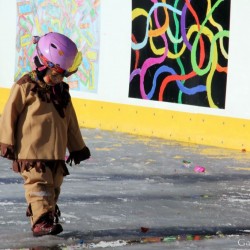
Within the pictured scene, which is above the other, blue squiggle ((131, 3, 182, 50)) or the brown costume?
blue squiggle ((131, 3, 182, 50))

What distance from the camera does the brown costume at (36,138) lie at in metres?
6.88

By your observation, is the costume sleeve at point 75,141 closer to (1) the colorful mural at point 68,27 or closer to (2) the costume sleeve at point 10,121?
(2) the costume sleeve at point 10,121

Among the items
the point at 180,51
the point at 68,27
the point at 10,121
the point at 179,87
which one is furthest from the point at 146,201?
the point at 68,27

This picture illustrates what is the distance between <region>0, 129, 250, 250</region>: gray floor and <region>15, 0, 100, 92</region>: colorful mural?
2.53 metres

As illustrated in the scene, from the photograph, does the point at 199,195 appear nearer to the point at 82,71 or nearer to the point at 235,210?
the point at 235,210

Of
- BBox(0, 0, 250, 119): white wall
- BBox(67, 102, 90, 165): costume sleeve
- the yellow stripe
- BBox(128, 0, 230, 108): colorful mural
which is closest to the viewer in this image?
BBox(67, 102, 90, 165): costume sleeve

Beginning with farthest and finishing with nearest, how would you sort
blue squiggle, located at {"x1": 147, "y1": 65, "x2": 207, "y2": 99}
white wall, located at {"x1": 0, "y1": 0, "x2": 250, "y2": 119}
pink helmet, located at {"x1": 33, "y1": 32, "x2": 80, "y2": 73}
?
blue squiggle, located at {"x1": 147, "y1": 65, "x2": 207, "y2": 99}
white wall, located at {"x1": 0, "y1": 0, "x2": 250, "y2": 119}
pink helmet, located at {"x1": 33, "y1": 32, "x2": 80, "y2": 73}

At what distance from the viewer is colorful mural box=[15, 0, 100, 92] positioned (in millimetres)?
14789

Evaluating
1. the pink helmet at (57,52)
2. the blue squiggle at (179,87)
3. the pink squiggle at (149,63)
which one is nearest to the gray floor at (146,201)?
the blue squiggle at (179,87)

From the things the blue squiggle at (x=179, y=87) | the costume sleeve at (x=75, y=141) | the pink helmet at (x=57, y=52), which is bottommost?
the costume sleeve at (x=75, y=141)

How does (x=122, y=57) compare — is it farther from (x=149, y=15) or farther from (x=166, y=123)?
(x=166, y=123)

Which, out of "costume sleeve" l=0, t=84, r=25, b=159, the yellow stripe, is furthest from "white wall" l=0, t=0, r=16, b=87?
"costume sleeve" l=0, t=84, r=25, b=159

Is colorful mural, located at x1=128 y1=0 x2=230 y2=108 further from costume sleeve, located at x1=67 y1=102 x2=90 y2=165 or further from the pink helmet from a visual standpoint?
the pink helmet

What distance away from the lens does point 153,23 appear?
13781 mm
